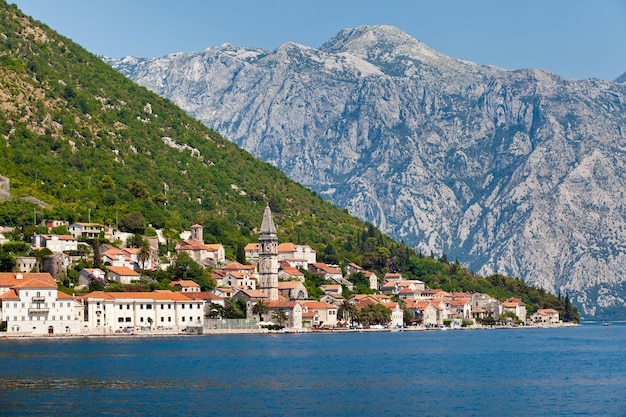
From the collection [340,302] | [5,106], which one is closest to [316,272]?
[340,302]

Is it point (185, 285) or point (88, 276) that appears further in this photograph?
point (185, 285)

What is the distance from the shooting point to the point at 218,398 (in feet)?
232

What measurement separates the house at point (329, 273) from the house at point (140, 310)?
4427 cm

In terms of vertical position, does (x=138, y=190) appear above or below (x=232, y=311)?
above

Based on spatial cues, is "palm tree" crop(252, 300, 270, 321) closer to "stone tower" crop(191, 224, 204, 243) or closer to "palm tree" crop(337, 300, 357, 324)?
"palm tree" crop(337, 300, 357, 324)

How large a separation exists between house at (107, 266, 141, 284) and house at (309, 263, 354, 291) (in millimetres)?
45833

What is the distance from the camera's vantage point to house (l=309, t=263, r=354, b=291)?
630 ft

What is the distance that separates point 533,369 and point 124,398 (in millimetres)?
38828

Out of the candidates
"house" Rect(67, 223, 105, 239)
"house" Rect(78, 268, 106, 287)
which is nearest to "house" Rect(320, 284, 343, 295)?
"house" Rect(67, 223, 105, 239)

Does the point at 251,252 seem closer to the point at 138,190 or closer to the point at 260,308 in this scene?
the point at 138,190

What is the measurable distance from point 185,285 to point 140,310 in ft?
42.2

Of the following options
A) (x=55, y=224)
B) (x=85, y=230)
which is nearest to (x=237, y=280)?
(x=85, y=230)

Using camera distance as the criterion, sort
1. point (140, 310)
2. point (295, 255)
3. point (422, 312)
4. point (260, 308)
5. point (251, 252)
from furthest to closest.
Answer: point (422, 312) < point (295, 255) < point (251, 252) < point (260, 308) < point (140, 310)

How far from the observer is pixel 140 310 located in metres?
143
